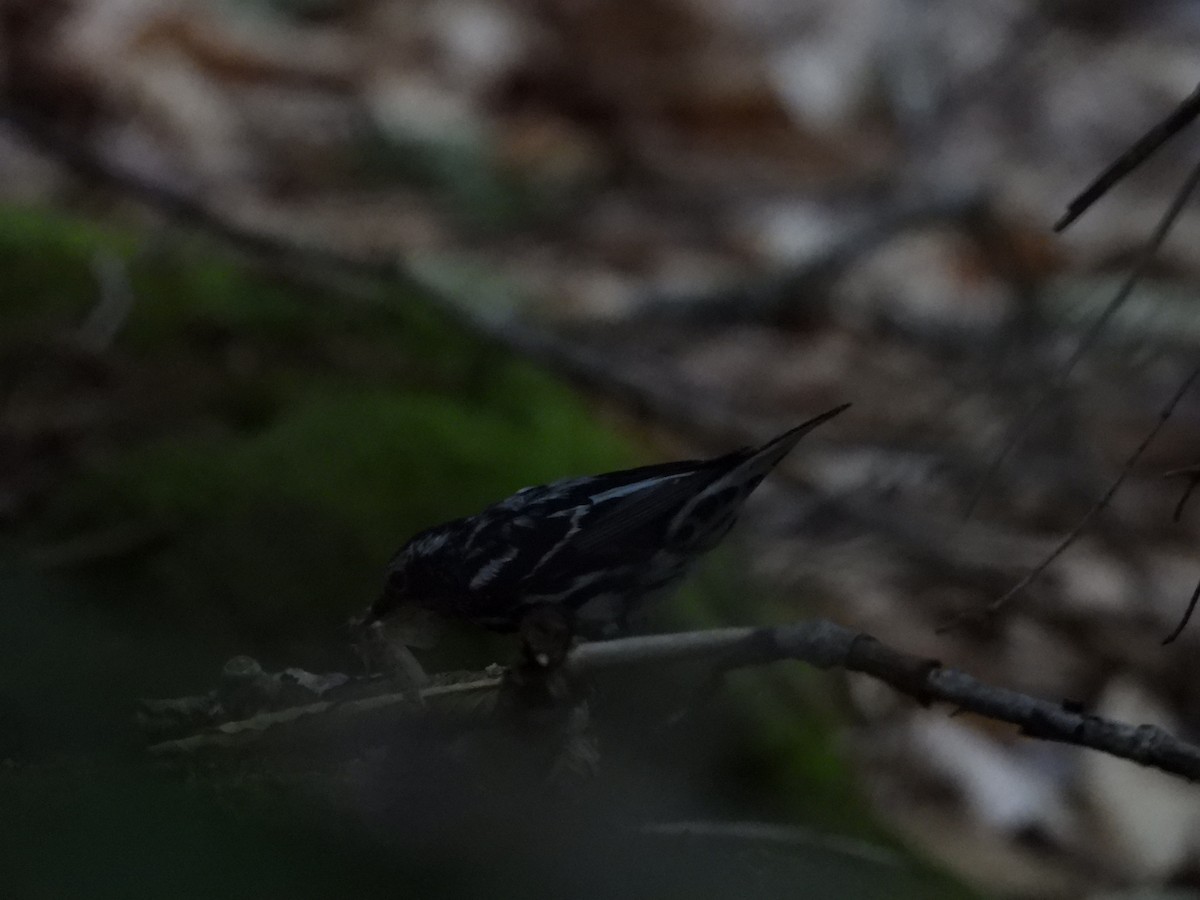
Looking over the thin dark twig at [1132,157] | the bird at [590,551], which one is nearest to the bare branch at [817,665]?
the bird at [590,551]

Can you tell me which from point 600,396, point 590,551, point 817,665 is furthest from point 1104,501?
point 600,396

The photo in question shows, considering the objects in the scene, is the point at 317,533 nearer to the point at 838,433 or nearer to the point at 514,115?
the point at 838,433

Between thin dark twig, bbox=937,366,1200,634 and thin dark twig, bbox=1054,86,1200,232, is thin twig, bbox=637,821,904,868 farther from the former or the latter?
thin dark twig, bbox=1054,86,1200,232

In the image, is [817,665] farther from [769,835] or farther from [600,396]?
[600,396]

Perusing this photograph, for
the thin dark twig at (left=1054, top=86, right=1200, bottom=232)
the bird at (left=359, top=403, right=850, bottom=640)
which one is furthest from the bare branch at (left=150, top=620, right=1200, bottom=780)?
the thin dark twig at (left=1054, top=86, right=1200, bottom=232)

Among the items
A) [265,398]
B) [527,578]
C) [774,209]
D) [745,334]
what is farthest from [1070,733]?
[774,209]
